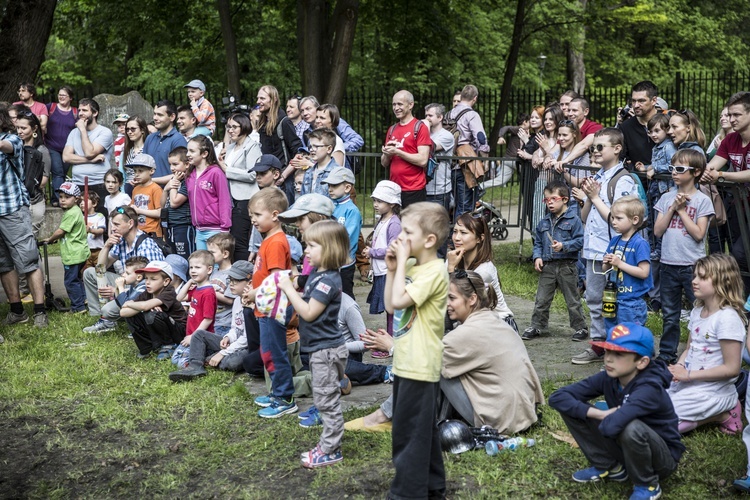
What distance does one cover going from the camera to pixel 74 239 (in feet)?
32.3

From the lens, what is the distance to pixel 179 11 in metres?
20.8

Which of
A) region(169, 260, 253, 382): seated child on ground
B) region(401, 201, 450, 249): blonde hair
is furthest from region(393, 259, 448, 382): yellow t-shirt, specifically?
region(169, 260, 253, 382): seated child on ground

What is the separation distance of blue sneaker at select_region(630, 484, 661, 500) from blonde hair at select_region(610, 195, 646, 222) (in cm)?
262

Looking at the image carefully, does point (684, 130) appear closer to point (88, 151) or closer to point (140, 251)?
point (140, 251)

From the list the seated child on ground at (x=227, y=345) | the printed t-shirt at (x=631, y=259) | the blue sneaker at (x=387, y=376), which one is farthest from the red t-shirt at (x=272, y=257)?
the printed t-shirt at (x=631, y=259)

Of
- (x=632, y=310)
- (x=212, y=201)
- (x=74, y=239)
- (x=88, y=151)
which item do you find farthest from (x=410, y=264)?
Result: (x=88, y=151)

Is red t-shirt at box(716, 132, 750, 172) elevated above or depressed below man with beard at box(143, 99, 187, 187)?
below

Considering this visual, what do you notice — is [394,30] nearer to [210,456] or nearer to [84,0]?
[84,0]

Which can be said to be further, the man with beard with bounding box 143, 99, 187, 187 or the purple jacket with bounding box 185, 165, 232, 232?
the man with beard with bounding box 143, 99, 187, 187

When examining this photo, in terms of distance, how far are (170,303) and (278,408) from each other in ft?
7.38

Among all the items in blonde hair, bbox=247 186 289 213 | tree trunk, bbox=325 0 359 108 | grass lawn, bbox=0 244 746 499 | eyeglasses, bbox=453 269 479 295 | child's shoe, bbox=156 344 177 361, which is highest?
tree trunk, bbox=325 0 359 108

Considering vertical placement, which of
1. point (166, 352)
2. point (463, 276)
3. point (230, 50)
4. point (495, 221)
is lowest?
point (166, 352)

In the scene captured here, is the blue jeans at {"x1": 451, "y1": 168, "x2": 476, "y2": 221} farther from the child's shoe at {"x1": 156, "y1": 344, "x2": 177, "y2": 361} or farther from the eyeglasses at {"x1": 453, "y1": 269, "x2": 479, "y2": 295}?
the eyeglasses at {"x1": 453, "y1": 269, "x2": 479, "y2": 295}

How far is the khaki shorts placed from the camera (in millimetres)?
9156
